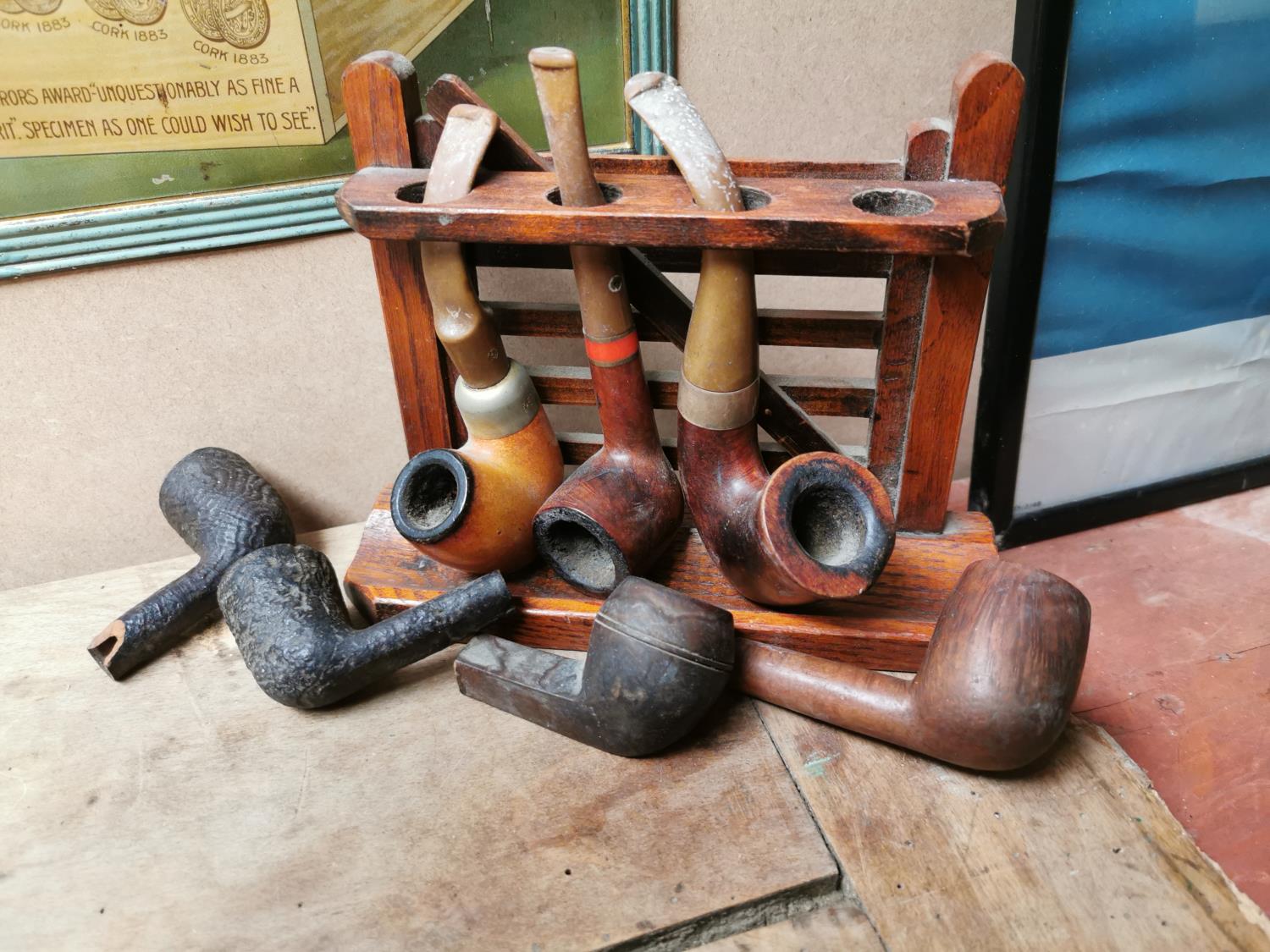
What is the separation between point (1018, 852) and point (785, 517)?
0.32 m

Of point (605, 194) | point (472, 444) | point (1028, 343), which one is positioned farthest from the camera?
point (1028, 343)

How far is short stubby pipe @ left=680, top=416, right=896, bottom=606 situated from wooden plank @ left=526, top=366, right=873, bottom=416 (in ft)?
0.31

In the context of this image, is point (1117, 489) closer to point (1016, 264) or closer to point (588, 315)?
point (1016, 264)

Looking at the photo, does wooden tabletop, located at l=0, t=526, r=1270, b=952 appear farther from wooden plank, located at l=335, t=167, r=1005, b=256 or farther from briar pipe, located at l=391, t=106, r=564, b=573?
wooden plank, located at l=335, t=167, r=1005, b=256

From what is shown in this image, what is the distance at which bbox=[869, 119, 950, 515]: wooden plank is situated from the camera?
2.65ft

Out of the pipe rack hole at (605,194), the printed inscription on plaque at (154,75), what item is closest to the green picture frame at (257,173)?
the printed inscription on plaque at (154,75)

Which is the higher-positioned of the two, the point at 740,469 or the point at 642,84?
the point at 642,84

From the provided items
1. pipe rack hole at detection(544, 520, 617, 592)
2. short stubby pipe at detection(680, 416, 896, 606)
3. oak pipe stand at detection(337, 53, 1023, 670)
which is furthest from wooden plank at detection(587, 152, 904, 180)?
pipe rack hole at detection(544, 520, 617, 592)

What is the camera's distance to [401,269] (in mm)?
901

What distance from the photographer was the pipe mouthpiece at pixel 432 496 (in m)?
0.85

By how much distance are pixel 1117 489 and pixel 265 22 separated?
119cm

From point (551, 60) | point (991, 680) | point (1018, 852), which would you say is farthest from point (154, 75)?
point (1018, 852)

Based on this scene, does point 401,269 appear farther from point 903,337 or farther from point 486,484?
point 903,337

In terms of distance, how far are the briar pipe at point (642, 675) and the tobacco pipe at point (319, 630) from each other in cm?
10
